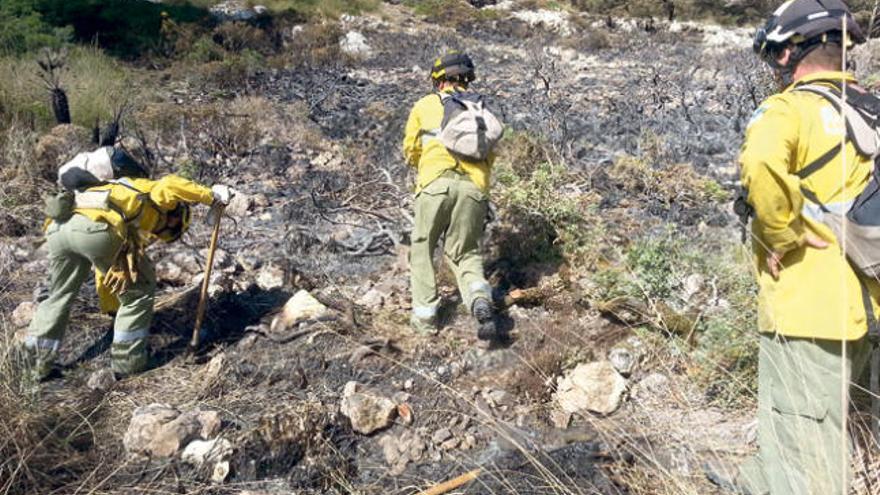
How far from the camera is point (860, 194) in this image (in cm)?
205

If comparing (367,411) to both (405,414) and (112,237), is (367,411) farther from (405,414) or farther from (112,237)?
(112,237)

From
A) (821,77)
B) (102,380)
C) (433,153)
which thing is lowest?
(102,380)

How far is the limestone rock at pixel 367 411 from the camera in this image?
128 inches

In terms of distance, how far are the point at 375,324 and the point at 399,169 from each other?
268 cm

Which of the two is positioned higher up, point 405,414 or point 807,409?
point 807,409

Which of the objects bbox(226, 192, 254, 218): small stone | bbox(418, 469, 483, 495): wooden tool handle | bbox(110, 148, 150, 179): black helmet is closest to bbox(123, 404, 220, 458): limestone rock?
bbox(418, 469, 483, 495): wooden tool handle

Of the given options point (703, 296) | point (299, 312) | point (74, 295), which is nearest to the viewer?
point (74, 295)

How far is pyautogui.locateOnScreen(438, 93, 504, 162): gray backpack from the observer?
3787 mm

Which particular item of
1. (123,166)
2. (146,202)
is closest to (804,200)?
(146,202)

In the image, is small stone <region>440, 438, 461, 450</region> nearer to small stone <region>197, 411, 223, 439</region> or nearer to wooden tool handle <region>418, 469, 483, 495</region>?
wooden tool handle <region>418, 469, 483, 495</region>

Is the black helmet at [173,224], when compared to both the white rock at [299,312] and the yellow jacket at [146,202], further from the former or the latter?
the white rock at [299,312]

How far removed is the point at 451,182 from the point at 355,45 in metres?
10.8

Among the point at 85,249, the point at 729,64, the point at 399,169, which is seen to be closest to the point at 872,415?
the point at 85,249

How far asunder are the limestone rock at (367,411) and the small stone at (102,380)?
1.27 m
